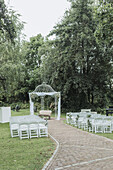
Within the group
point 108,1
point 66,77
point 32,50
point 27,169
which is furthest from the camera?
point 32,50

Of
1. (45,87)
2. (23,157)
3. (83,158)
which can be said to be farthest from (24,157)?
(45,87)

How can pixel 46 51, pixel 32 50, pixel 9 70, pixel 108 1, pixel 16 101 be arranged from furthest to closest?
pixel 32 50 < pixel 16 101 < pixel 46 51 < pixel 9 70 < pixel 108 1

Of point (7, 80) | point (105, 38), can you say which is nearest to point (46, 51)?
point (7, 80)

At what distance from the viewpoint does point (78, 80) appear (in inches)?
822

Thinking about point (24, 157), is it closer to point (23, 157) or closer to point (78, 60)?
point (23, 157)

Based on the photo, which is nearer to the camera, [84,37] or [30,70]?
[84,37]

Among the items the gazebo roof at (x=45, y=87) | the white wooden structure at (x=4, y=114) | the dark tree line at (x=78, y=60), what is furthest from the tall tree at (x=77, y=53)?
the white wooden structure at (x=4, y=114)

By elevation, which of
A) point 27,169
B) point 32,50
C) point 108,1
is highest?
point 32,50

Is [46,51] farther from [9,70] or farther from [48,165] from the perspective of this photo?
[48,165]

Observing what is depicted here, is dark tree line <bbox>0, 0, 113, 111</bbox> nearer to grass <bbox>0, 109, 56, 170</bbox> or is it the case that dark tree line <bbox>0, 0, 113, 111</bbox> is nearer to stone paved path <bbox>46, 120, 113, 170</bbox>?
grass <bbox>0, 109, 56, 170</bbox>

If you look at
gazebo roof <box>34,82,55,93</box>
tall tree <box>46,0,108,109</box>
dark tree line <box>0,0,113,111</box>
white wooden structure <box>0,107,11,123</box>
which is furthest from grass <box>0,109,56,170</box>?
tall tree <box>46,0,108,109</box>

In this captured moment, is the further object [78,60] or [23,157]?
[78,60]

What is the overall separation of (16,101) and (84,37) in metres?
20.9

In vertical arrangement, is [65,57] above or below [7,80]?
above
